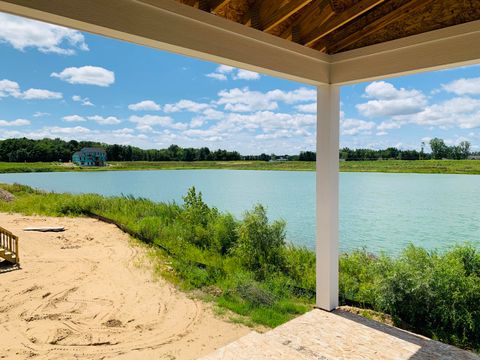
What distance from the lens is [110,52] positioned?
9.35 metres

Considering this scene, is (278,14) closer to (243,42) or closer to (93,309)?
(243,42)

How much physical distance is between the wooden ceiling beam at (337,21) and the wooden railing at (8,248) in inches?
187

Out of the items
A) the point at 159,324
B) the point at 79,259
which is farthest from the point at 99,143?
the point at 159,324

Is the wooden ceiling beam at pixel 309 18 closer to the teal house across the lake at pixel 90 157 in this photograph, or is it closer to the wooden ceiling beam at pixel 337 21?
the wooden ceiling beam at pixel 337 21

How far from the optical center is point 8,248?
198 inches

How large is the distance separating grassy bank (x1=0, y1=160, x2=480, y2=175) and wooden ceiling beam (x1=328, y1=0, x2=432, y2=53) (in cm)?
127

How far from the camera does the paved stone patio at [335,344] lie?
2.19 meters

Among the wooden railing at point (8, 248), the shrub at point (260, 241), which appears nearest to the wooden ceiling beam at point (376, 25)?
the shrub at point (260, 241)

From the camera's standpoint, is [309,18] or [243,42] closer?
[243,42]

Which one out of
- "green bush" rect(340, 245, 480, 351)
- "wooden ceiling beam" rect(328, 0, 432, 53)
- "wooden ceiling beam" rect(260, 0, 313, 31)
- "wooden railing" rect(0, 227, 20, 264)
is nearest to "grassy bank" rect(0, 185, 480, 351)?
"green bush" rect(340, 245, 480, 351)

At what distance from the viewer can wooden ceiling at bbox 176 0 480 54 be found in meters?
2.04

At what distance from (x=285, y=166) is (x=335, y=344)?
159 inches

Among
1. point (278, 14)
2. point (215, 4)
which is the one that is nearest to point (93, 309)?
point (215, 4)

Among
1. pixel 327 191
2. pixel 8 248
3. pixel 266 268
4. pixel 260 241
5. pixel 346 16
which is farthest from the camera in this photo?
pixel 8 248
